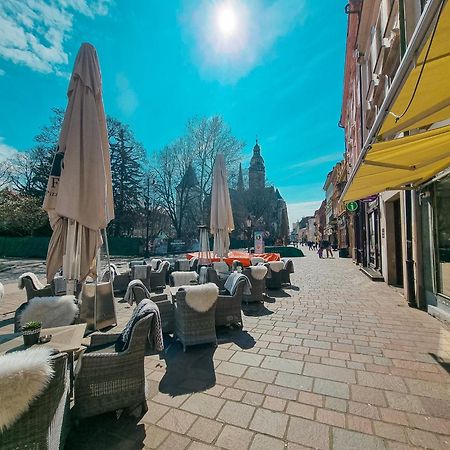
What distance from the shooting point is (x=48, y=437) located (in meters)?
1.43

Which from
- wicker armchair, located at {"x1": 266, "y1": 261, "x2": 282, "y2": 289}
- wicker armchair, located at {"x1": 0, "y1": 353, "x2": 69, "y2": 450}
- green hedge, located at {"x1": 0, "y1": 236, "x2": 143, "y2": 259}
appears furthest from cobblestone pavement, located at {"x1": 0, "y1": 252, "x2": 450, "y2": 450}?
green hedge, located at {"x1": 0, "y1": 236, "x2": 143, "y2": 259}

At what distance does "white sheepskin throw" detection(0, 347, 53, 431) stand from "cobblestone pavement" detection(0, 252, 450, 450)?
904mm

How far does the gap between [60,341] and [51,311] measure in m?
0.99

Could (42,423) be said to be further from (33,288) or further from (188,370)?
(33,288)

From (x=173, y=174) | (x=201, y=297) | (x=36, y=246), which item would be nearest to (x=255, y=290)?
(x=201, y=297)

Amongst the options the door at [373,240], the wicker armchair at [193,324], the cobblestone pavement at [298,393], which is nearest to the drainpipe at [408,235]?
the cobblestone pavement at [298,393]

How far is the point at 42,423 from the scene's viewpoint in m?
1.39

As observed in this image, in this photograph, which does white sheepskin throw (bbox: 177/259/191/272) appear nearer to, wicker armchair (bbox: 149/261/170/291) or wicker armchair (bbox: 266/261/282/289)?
wicker armchair (bbox: 149/261/170/291)

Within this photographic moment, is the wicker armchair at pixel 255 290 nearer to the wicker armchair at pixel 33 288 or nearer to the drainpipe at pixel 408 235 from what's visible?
the drainpipe at pixel 408 235

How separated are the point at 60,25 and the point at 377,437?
9.07 m

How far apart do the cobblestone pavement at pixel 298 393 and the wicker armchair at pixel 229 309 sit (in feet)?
0.68

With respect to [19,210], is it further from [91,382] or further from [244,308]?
[91,382]

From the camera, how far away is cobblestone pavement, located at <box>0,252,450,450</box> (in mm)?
1931

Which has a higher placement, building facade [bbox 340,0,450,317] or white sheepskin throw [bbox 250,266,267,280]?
building facade [bbox 340,0,450,317]
